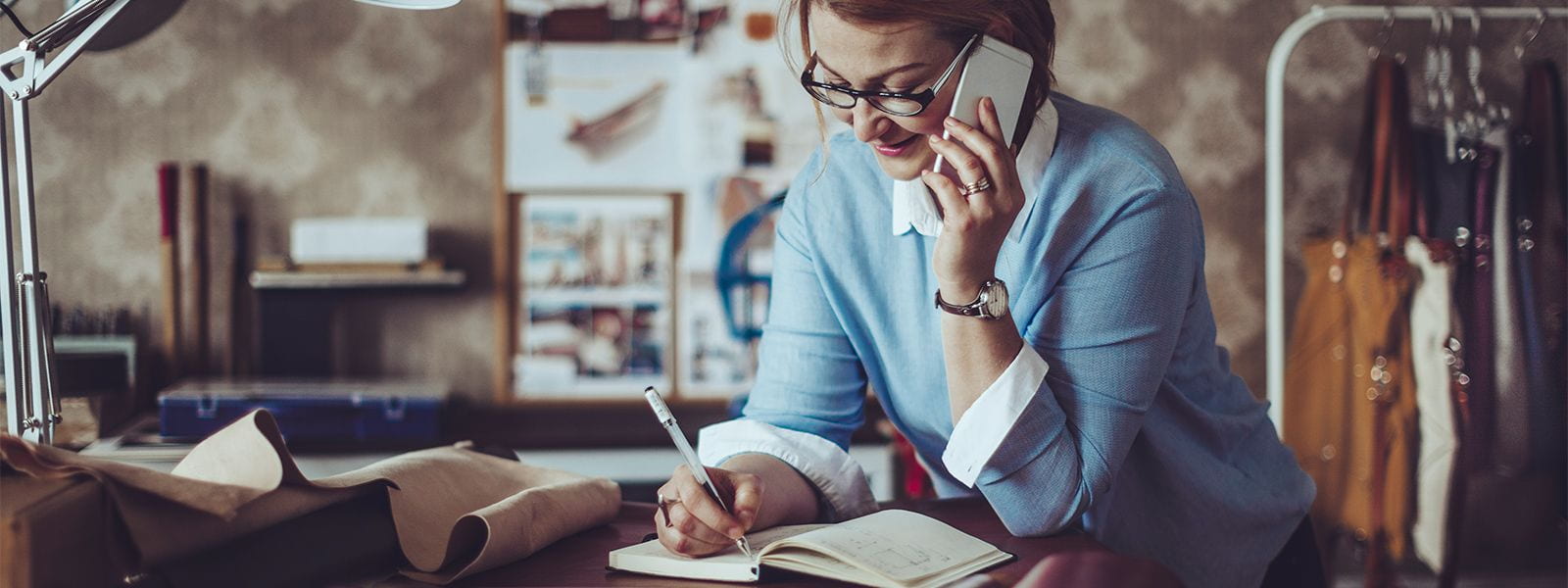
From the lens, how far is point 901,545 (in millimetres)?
1027

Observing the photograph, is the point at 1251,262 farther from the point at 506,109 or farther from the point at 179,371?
the point at 179,371

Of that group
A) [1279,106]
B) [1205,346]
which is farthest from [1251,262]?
[1205,346]

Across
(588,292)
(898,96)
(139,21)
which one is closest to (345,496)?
(898,96)

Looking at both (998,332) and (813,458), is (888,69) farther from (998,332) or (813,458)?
(813,458)

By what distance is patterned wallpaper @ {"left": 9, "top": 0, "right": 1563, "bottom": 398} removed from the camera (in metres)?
2.86

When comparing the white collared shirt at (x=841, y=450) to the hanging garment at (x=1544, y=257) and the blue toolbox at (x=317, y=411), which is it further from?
the hanging garment at (x=1544, y=257)

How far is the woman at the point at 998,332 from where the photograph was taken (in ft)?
3.68

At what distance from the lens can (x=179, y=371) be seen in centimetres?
288

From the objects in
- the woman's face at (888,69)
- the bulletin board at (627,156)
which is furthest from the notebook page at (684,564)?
the bulletin board at (627,156)

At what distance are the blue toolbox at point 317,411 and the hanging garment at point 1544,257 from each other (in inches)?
97.5

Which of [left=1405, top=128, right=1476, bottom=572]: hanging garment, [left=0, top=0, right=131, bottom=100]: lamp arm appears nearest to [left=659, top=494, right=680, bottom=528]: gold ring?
[left=0, top=0, right=131, bottom=100]: lamp arm

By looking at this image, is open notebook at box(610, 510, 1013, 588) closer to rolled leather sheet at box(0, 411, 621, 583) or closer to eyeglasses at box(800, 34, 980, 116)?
rolled leather sheet at box(0, 411, 621, 583)

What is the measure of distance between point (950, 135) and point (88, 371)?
2219mm

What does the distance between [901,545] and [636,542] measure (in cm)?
26
